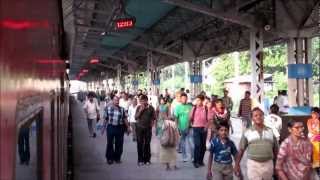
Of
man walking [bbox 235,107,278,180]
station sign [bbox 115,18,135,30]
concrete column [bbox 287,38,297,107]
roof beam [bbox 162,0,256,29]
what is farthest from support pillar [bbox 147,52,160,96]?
man walking [bbox 235,107,278,180]

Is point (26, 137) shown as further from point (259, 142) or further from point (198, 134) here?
point (198, 134)

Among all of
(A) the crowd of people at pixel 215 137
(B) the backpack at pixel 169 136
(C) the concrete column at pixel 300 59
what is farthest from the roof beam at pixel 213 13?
(B) the backpack at pixel 169 136

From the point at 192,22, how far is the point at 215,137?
16.6 m

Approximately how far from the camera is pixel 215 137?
7.25 meters

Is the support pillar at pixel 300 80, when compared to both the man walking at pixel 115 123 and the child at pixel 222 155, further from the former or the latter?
the child at pixel 222 155

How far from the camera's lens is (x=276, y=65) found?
4025 cm

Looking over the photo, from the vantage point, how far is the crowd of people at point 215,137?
6.29 m

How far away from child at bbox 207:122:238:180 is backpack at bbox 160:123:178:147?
187 inches

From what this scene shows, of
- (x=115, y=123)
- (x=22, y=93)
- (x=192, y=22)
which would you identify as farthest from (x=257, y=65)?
(x=22, y=93)

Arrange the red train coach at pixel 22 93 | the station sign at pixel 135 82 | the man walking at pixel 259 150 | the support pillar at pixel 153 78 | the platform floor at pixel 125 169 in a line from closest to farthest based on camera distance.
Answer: the red train coach at pixel 22 93
the man walking at pixel 259 150
the platform floor at pixel 125 169
the support pillar at pixel 153 78
the station sign at pixel 135 82

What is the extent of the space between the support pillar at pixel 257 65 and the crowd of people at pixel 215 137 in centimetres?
98

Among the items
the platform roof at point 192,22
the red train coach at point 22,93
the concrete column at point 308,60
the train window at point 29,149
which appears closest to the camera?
the red train coach at point 22,93

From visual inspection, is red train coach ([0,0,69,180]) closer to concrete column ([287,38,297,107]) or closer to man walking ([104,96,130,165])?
man walking ([104,96,130,165])

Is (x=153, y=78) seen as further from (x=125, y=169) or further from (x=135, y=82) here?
(x=125, y=169)
